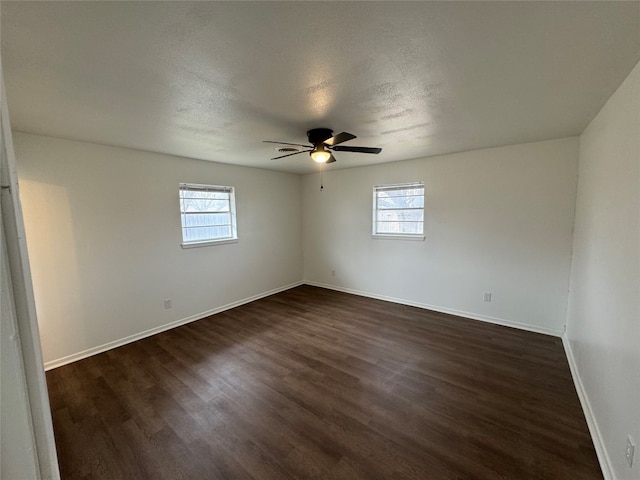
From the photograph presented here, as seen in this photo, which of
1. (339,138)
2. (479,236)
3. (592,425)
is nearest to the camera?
(592,425)

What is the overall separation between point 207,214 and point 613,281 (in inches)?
174

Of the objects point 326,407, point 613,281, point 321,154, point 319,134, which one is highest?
point 319,134

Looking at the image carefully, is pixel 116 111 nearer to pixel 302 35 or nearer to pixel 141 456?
pixel 302 35

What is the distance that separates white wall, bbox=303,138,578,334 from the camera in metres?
3.22

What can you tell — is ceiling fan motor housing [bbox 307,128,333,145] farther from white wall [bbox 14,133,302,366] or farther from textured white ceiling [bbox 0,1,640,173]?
white wall [bbox 14,133,302,366]

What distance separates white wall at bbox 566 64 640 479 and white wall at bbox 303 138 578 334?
27.2 inches

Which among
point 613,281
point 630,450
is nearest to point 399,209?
point 613,281

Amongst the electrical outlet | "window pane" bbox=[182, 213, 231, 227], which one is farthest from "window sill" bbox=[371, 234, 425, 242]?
the electrical outlet

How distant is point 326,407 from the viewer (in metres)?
2.18

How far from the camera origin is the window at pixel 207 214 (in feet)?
12.8

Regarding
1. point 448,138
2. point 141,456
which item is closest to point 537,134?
point 448,138

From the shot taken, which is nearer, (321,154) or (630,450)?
(630,450)

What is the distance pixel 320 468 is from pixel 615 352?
195 cm

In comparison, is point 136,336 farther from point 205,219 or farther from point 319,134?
point 319,134
